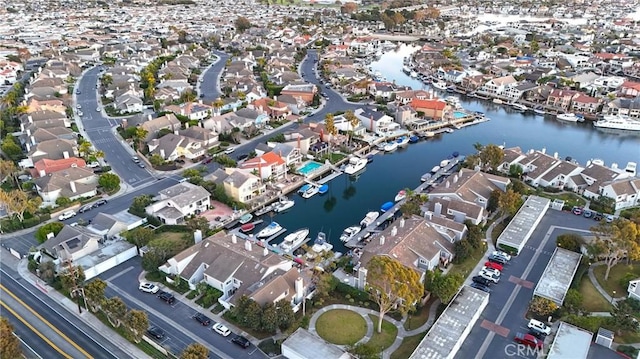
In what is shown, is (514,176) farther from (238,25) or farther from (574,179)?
(238,25)

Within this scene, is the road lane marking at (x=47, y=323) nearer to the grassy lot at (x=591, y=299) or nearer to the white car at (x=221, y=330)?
the white car at (x=221, y=330)

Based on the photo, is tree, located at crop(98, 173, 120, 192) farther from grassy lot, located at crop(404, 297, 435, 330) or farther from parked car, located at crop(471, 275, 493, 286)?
parked car, located at crop(471, 275, 493, 286)

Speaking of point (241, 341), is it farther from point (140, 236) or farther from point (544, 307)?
point (544, 307)

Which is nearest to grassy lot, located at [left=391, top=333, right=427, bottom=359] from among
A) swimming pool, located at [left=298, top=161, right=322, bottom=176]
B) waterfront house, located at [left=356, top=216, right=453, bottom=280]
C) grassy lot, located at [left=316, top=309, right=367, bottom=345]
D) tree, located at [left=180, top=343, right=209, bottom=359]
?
grassy lot, located at [left=316, top=309, right=367, bottom=345]

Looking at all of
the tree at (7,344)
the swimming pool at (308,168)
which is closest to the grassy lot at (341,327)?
the tree at (7,344)

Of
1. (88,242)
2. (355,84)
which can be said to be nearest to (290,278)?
(88,242)

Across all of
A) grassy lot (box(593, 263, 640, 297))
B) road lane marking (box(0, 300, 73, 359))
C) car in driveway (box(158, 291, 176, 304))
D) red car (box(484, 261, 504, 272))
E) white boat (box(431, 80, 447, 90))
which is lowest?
road lane marking (box(0, 300, 73, 359))
